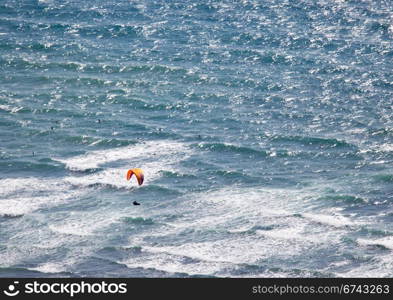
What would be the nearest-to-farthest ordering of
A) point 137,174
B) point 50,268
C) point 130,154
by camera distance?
1. point 50,268
2. point 137,174
3. point 130,154

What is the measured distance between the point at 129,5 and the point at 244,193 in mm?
47155

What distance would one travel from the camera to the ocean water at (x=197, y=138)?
60.7 metres

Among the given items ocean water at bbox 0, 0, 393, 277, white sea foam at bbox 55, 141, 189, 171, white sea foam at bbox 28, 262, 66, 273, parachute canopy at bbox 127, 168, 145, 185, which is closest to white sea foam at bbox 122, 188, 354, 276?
ocean water at bbox 0, 0, 393, 277

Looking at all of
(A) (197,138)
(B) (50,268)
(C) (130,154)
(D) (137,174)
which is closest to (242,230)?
(D) (137,174)

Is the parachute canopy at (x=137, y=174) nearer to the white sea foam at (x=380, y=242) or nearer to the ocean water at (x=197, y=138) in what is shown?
the ocean water at (x=197, y=138)

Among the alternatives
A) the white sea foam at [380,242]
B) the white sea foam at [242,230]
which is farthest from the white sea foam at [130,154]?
the white sea foam at [380,242]

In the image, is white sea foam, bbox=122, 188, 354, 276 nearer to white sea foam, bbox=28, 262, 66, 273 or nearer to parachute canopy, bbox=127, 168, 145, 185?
parachute canopy, bbox=127, 168, 145, 185

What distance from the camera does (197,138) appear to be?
76.3 meters

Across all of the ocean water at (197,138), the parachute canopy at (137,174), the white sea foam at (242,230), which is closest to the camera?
the white sea foam at (242,230)

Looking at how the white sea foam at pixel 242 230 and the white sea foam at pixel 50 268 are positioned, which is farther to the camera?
the white sea foam at pixel 242 230

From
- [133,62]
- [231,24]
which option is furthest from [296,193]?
[231,24]

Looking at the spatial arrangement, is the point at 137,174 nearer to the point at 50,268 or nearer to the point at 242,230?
the point at 242,230

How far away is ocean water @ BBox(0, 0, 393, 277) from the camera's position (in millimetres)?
60688

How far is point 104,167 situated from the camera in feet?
236
